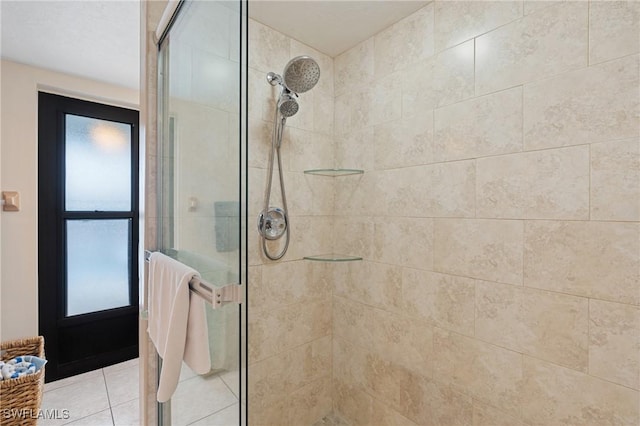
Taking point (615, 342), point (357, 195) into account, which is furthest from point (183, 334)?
point (615, 342)

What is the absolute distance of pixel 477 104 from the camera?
3.68 feet

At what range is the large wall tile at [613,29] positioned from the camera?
80 centimetres

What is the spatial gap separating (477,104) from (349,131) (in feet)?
2.20

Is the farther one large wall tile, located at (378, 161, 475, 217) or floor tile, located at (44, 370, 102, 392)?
floor tile, located at (44, 370, 102, 392)

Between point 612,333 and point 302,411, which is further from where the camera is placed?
point 302,411

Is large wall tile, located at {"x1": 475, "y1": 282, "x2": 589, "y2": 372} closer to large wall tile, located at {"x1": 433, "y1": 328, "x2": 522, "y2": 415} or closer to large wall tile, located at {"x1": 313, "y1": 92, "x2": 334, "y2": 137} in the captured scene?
large wall tile, located at {"x1": 433, "y1": 328, "x2": 522, "y2": 415}

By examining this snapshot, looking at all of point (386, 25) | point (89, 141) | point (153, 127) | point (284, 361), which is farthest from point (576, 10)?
point (89, 141)

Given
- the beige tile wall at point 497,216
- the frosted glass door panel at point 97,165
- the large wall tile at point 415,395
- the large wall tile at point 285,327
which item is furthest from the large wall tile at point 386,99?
the frosted glass door panel at point 97,165

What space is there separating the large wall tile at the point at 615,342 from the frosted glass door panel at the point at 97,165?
2.95 metres

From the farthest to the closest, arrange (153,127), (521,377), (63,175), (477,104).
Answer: (63,175), (153,127), (477,104), (521,377)

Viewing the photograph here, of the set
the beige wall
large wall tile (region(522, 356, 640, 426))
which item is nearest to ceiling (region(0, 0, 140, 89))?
the beige wall

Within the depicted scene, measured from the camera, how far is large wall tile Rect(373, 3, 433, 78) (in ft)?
4.20

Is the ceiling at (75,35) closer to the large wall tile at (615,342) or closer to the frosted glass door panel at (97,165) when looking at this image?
the frosted glass door panel at (97,165)

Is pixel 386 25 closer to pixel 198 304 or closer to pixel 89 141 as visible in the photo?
pixel 198 304
